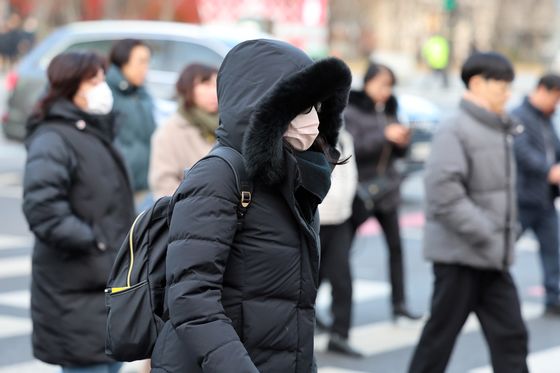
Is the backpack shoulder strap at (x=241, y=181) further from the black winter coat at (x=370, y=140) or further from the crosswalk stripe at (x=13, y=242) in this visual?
the crosswalk stripe at (x=13, y=242)

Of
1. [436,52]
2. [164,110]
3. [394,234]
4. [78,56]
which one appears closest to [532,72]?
[436,52]

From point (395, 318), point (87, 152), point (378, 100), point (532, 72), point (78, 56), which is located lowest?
point (532, 72)

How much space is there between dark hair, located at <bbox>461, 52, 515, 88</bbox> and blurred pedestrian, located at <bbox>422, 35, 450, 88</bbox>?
90.5 ft

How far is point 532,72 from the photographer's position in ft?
151

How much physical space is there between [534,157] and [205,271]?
5.77 meters

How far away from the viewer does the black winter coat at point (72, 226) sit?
482 cm

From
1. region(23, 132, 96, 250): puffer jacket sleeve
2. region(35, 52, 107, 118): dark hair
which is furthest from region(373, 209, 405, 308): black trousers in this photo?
region(23, 132, 96, 250): puffer jacket sleeve

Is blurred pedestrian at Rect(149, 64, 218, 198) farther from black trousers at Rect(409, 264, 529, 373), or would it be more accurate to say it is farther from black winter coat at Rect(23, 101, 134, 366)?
black trousers at Rect(409, 264, 529, 373)

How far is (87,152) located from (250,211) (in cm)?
194

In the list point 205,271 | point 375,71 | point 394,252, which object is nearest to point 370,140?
point 375,71

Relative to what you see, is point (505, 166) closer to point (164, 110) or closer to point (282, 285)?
point (282, 285)

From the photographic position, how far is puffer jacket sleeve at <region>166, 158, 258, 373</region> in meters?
3.07

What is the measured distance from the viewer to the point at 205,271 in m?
3.11

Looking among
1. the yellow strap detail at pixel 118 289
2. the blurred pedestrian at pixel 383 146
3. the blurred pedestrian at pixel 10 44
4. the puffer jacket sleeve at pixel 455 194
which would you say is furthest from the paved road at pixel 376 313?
the blurred pedestrian at pixel 10 44
